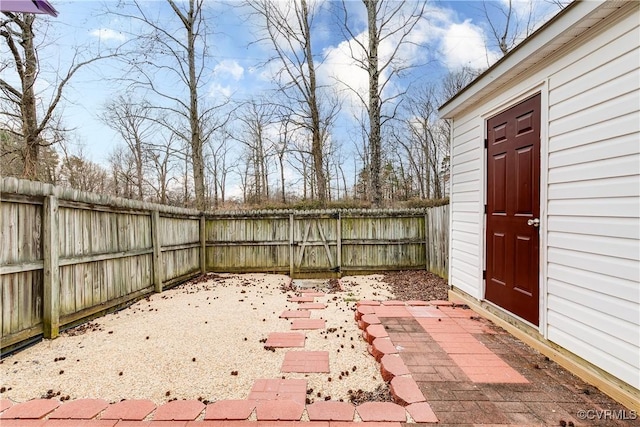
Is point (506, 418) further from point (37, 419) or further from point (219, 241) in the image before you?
point (219, 241)

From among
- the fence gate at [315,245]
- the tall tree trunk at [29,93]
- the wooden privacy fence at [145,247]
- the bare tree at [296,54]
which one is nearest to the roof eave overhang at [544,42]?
the wooden privacy fence at [145,247]

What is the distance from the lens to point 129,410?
70.7 inches

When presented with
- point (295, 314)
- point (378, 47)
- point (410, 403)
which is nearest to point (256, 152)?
point (378, 47)

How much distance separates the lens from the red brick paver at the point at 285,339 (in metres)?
2.91

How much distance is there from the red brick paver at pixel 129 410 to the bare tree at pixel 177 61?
7253 millimetres

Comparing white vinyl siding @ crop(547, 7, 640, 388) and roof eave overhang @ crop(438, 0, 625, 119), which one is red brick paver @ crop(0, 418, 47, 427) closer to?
white vinyl siding @ crop(547, 7, 640, 388)

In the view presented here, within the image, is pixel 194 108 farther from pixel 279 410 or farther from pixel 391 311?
pixel 279 410

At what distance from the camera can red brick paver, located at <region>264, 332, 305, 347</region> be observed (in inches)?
115

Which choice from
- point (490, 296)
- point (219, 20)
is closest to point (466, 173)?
point (490, 296)

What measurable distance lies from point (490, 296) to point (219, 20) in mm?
9388

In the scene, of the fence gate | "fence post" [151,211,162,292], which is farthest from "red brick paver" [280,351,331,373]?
the fence gate

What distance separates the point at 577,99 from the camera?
2.25 metres

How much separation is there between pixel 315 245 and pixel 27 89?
21.5 feet

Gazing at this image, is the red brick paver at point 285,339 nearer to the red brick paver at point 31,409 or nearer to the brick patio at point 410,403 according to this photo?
the brick patio at point 410,403
